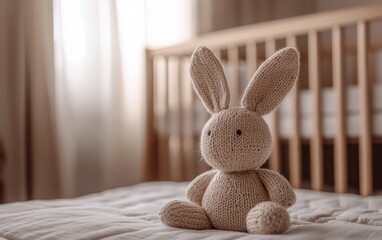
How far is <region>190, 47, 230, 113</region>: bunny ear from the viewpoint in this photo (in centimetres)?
85

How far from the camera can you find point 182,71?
205 centimetres

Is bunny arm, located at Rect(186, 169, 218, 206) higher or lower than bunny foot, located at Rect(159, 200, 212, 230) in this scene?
higher

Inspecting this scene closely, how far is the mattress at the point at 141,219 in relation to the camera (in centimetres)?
78

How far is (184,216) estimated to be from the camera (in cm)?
83

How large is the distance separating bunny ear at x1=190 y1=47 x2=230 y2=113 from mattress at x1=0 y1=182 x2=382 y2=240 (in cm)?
22

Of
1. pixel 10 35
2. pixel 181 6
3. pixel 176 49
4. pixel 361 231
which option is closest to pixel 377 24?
pixel 181 6

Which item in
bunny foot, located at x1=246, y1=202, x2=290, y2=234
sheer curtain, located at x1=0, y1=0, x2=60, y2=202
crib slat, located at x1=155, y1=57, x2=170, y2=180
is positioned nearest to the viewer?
bunny foot, located at x1=246, y1=202, x2=290, y2=234

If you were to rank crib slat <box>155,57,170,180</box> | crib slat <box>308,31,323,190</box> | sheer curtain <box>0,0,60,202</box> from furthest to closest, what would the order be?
crib slat <box>155,57,170,180</box> → sheer curtain <box>0,0,60,202</box> → crib slat <box>308,31,323,190</box>

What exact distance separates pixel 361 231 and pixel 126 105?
140cm

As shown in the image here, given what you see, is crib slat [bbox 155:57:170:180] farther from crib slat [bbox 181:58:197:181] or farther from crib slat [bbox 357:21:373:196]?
crib slat [bbox 357:21:373:196]

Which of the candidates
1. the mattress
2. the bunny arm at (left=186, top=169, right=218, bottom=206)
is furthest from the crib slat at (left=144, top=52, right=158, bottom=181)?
the bunny arm at (left=186, top=169, right=218, bottom=206)

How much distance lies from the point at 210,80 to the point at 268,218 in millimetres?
263

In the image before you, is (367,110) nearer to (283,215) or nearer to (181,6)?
(283,215)

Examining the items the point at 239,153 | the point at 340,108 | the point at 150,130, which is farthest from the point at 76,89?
the point at 239,153
